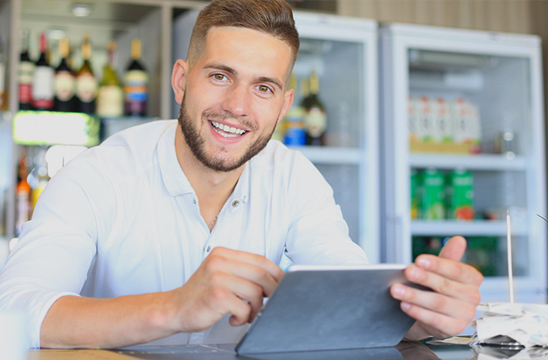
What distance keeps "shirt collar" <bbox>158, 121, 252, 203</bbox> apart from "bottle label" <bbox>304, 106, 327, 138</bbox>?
1.23 meters

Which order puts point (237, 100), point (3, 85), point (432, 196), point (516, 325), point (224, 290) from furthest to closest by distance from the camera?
point (432, 196)
point (3, 85)
point (237, 100)
point (516, 325)
point (224, 290)

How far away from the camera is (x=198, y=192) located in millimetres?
1166

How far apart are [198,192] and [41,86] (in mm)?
1234

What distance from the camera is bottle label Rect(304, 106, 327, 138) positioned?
2.38 meters

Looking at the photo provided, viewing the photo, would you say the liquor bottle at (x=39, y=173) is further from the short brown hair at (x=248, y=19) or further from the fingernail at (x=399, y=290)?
the fingernail at (x=399, y=290)

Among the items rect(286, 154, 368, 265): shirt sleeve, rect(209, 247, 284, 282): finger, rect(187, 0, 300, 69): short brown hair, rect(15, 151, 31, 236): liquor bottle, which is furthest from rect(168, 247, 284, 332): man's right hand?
rect(15, 151, 31, 236): liquor bottle

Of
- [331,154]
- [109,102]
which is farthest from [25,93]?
[331,154]

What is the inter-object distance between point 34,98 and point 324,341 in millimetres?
1791

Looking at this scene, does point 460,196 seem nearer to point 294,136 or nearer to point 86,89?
point 294,136

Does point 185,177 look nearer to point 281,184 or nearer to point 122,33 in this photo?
point 281,184

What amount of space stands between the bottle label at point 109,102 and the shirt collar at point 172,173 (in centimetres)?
111

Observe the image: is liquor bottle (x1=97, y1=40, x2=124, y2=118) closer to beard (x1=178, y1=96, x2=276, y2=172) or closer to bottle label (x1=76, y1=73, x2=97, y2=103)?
bottle label (x1=76, y1=73, x2=97, y2=103)

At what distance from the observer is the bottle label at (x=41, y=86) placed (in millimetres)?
2111

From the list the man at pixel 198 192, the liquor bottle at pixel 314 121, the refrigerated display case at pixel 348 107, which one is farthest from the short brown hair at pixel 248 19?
the liquor bottle at pixel 314 121
